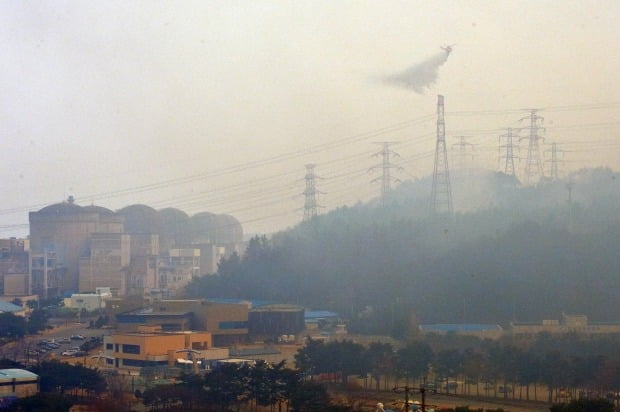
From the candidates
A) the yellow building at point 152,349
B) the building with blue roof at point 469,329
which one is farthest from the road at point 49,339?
the building with blue roof at point 469,329

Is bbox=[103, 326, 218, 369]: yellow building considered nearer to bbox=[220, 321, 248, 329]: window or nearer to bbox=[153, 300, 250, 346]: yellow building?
bbox=[153, 300, 250, 346]: yellow building

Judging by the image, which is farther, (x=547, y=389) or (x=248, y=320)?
(x=248, y=320)

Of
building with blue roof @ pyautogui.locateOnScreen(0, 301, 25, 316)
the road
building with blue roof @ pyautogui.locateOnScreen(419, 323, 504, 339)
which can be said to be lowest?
the road

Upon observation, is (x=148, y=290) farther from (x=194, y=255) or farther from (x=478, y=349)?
(x=478, y=349)

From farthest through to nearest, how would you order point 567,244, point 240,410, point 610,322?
1. point 567,244
2. point 610,322
3. point 240,410

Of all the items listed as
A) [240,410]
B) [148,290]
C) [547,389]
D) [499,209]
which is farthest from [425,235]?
[240,410]

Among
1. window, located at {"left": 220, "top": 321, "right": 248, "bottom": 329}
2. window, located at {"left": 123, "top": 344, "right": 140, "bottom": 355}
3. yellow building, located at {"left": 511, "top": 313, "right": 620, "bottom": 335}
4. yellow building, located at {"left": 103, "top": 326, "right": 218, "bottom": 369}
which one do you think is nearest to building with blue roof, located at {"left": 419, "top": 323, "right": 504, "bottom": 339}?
yellow building, located at {"left": 511, "top": 313, "right": 620, "bottom": 335}

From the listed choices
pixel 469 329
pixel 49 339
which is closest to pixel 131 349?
pixel 49 339
